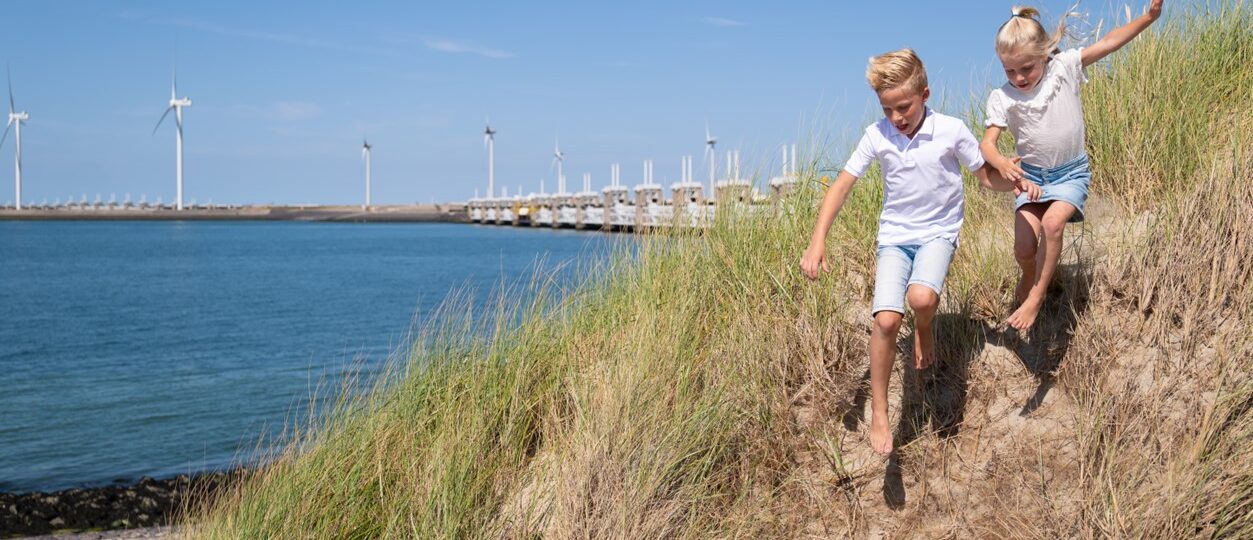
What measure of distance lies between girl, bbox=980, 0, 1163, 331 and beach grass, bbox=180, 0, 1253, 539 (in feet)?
1.73

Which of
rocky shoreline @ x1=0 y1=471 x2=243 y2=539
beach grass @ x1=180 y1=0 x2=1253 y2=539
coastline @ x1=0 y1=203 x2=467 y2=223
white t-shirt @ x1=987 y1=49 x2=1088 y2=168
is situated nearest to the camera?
beach grass @ x1=180 y1=0 x2=1253 y2=539

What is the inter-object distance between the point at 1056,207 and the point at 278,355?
15.9 metres

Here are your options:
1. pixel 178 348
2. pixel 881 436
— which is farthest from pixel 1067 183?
pixel 178 348

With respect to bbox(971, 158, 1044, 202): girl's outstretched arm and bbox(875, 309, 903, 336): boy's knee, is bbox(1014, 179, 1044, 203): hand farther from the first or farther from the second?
bbox(875, 309, 903, 336): boy's knee

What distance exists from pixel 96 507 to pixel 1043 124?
25.1 ft

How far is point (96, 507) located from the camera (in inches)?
332

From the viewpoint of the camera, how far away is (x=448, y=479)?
421 centimetres

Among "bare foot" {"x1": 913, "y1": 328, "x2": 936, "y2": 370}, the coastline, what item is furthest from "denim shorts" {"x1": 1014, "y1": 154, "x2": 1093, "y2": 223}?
the coastline

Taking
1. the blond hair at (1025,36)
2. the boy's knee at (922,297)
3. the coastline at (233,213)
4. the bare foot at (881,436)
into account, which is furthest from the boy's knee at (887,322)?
the coastline at (233,213)

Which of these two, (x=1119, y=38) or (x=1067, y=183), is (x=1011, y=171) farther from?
(x=1119, y=38)

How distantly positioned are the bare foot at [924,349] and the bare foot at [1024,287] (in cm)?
48

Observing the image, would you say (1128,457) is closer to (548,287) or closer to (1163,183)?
(1163,183)

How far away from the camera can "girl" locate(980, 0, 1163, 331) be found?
4078 millimetres

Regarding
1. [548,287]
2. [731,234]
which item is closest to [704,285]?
[731,234]
